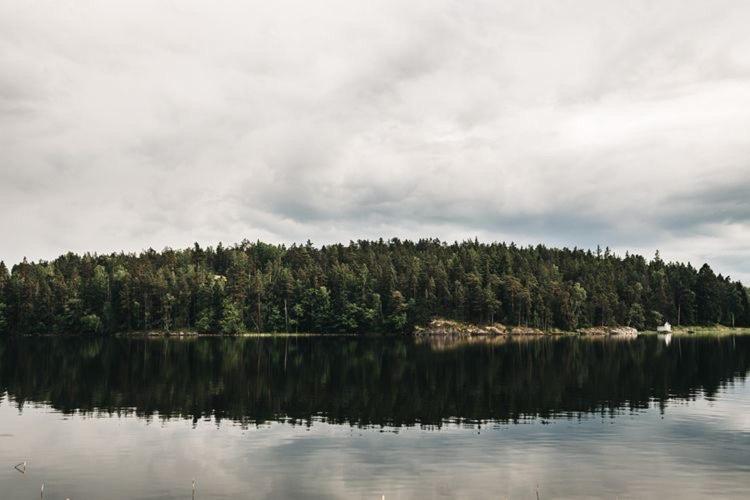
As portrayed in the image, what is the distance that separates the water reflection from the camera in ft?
230

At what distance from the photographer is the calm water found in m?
41.6

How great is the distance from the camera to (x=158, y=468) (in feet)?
149

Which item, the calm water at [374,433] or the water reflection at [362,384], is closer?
the calm water at [374,433]

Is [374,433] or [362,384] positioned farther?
[362,384]

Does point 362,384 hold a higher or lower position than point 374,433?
higher

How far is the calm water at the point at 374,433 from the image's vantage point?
Result: 41.6 metres

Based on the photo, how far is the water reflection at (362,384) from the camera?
2766 inches

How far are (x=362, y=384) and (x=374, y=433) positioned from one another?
1408 inches

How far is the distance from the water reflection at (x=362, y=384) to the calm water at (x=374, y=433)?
478 mm

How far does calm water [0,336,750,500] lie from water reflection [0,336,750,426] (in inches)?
18.8

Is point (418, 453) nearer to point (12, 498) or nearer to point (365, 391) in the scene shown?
point (12, 498)

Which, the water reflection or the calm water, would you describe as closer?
the calm water

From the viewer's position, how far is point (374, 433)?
57.2 metres

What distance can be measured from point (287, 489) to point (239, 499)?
350 cm
